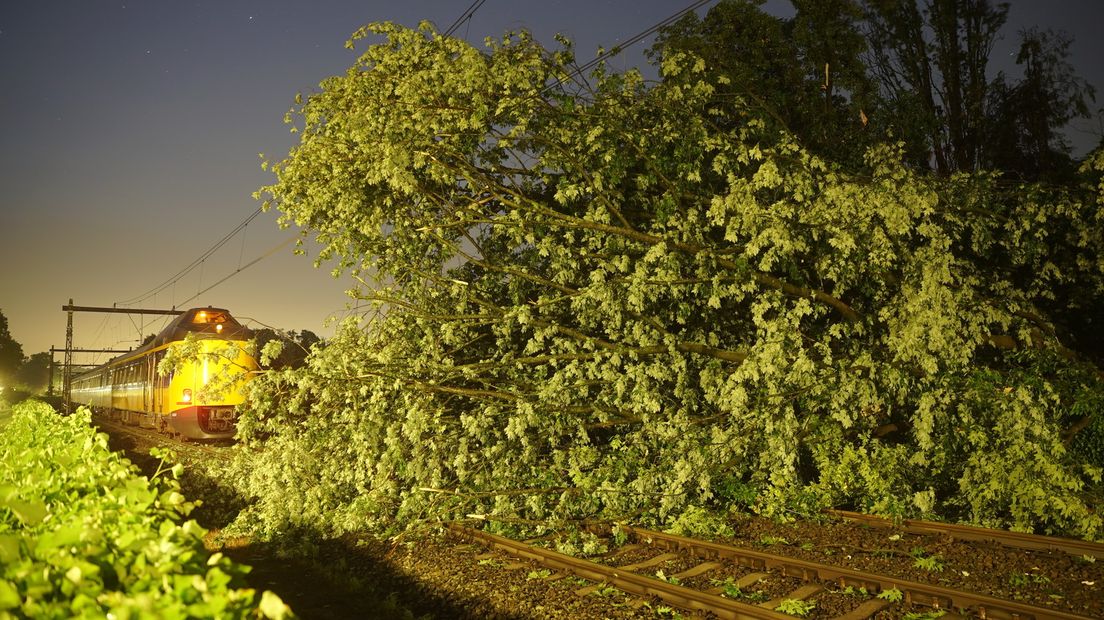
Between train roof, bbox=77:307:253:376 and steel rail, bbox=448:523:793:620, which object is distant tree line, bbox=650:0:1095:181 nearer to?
steel rail, bbox=448:523:793:620

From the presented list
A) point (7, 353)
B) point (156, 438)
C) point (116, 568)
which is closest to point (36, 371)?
point (7, 353)

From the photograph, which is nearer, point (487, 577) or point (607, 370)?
point (487, 577)

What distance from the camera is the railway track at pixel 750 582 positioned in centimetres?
681

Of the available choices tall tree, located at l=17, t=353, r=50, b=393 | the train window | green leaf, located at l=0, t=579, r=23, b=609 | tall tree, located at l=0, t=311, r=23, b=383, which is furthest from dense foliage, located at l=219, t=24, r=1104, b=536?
tall tree, located at l=17, t=353, r=50, b=393

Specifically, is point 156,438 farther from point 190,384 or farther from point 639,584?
point 639,584

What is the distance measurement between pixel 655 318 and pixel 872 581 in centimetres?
578

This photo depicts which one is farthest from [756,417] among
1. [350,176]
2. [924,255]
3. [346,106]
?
[346,106]

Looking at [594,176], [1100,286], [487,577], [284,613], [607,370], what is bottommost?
[487,577]

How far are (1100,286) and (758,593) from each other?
8.00 meters

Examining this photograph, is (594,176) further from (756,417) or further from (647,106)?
(756,417)

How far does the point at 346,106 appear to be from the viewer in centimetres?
1323

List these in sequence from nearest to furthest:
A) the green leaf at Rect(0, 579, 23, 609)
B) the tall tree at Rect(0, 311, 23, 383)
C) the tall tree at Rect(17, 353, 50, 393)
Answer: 1. the green leaf at Rect(0, 579, 23, 609)
2. the tall tree at Rect(0, 311, 23, 383)
3. the tall tree at Rect(17, 353, 50, 393)

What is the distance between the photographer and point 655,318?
1244 cm

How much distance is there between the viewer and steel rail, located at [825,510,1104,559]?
835cm
